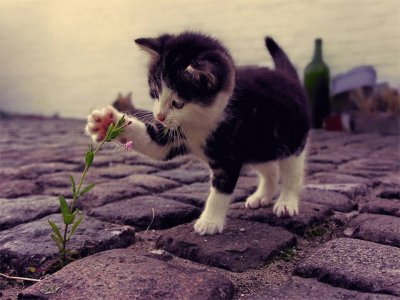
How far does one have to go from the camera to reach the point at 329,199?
8.36ft

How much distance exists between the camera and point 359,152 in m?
4.53

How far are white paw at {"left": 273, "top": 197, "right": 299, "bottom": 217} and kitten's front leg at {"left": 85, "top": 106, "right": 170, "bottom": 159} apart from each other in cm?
56

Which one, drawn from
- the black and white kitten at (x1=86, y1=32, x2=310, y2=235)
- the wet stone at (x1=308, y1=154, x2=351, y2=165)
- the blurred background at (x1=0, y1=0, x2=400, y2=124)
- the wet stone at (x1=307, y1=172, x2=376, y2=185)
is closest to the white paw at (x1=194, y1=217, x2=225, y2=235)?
the black and white kitten at (x1=86, y1=32, x2=310, y2=235)

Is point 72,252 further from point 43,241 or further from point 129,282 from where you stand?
point 129,282

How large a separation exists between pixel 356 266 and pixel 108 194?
4.62ft

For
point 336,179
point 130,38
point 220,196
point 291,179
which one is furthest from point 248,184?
point 130,38

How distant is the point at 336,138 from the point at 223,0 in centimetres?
317

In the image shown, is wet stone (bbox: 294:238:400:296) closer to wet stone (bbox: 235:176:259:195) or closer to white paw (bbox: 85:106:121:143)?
white paw (bbox: 85:106:121:143)

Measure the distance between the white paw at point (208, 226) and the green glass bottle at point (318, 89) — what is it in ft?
16.0

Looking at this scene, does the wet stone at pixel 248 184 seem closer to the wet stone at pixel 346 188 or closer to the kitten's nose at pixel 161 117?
the wet stone at pixel 346 188

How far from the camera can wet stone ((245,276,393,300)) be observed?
1385 mm

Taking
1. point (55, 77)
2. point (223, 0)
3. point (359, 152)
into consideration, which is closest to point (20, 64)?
point (55, 77)

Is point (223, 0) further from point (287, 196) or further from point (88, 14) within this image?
point (287, 196)

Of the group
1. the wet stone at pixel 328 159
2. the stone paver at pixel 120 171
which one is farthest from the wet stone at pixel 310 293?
the wet stone at pixel 328 159
